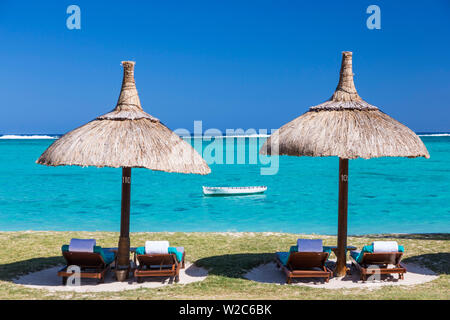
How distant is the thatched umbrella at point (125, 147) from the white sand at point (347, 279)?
6.47ft

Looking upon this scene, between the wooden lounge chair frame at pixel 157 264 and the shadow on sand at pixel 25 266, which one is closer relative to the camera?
the wooden lounge chair frame at pixel 157 264

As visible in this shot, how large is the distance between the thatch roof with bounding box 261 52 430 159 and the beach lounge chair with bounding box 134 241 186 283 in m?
2.13

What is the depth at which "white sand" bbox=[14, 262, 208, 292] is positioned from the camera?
6266 millimetres

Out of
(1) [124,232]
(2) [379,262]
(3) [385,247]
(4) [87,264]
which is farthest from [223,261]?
(3) [385,247]

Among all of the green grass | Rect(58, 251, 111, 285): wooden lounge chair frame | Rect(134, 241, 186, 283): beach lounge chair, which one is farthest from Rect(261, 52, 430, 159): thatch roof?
Rect(58, 251, 111, 285): wooden lounge chair frame

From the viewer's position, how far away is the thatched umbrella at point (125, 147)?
6.00 meters

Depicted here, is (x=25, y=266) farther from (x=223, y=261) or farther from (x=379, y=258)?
(x=379, y=258)

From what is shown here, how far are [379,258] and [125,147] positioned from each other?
13.3 feet

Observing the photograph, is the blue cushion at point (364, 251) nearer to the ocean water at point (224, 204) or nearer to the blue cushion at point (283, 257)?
the blue cushion at point (283, 257)

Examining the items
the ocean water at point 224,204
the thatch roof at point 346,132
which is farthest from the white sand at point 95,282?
the ocean water at point 224,204

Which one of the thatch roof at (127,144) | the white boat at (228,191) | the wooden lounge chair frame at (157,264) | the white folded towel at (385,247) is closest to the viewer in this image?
the thatch roof at (127,144)

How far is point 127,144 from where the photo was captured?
6.11m

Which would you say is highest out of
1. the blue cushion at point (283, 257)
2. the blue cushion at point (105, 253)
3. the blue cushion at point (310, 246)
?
the blue cushion at point (310, 246)
